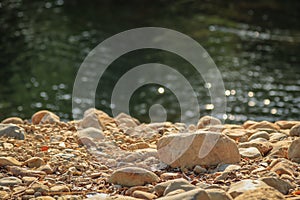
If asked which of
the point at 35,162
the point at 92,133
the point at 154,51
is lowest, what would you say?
the point at 35,162

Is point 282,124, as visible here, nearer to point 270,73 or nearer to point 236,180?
point 236,180

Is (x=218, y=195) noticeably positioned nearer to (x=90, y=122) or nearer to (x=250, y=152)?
(x=250, y=152)

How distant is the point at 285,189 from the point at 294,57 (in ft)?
47.7

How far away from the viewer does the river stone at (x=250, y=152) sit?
16.8 ft

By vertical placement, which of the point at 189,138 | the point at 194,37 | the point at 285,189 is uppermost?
the point at 194,37

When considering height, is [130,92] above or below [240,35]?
below

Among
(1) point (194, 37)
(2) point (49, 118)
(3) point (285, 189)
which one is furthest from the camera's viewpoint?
(1) point (194, 37)

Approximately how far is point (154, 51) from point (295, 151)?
13869mm

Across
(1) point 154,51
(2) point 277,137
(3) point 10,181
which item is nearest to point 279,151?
(2) point 277,137

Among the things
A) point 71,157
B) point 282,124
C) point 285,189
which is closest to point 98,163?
point 71,157

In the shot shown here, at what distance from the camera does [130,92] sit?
14.9 meters

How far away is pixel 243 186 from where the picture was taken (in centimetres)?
414

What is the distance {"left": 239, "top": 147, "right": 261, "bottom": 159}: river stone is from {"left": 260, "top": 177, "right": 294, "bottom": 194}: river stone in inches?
32.8

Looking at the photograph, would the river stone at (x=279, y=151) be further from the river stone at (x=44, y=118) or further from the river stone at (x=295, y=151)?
the river stone at (x=44, y=118)
